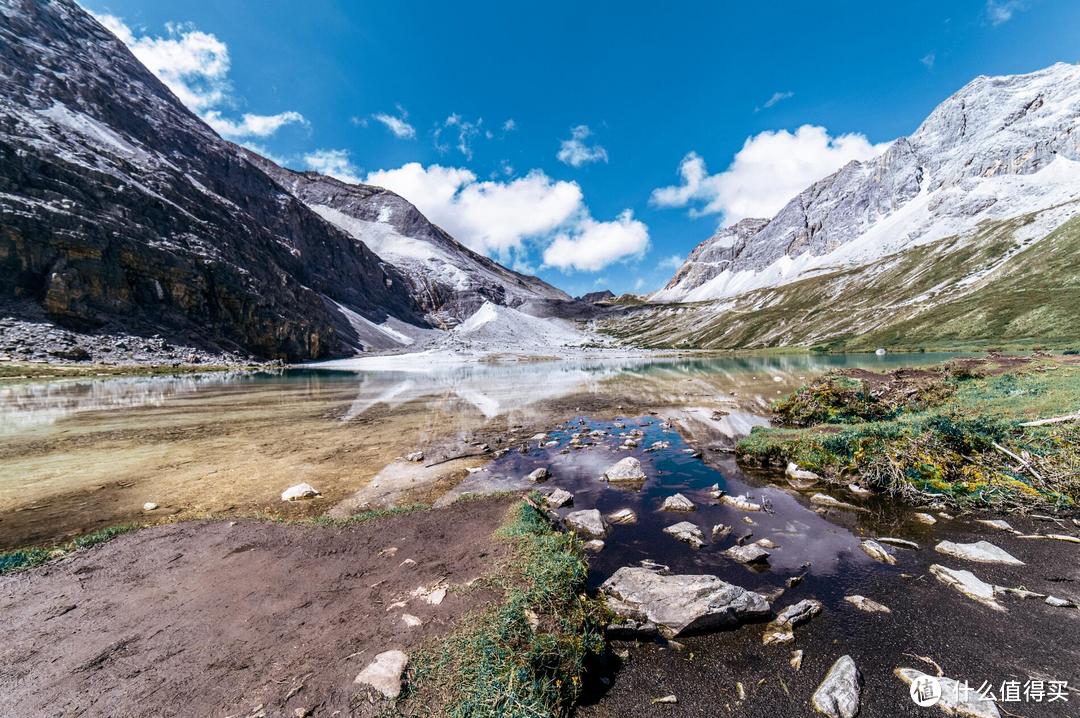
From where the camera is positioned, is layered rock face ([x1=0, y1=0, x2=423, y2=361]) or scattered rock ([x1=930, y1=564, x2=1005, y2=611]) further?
layered rock face ([x1=0, y1=0, x2=423, y2=361])

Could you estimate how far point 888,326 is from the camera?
130250 mm

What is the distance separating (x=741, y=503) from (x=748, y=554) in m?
3.40

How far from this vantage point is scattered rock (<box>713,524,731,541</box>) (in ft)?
33.4

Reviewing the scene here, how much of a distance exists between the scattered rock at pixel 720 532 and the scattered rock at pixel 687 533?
0.35m

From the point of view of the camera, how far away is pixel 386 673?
521 cm

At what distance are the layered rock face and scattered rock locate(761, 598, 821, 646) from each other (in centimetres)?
11587

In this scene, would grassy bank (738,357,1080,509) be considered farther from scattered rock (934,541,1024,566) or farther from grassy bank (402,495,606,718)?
grassy bank (402,495,606,718)

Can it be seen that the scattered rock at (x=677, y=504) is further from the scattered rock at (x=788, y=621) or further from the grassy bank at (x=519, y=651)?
the grassy bank at (x=519, y=651)

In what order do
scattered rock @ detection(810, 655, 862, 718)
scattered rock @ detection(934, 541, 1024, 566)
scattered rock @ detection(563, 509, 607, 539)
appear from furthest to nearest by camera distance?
1. scattered rock @ detection(563, 509, 607, 539)
2. scattered rock @ detection(934, 541, 1024, 566)
3. scattered rock @ detection(810, 655, 862, 718)

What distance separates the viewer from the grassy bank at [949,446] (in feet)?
35.0

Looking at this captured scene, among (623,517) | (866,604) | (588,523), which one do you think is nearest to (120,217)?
(588,523)

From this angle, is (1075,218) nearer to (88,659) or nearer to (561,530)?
(561,530)

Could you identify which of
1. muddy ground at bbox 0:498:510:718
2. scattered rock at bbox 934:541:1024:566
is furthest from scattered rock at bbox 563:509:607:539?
scattered rock at bbox 934:541:1024:566

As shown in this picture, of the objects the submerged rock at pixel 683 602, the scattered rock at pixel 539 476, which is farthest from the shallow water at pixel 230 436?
the submerged rock at pixel 683 602
